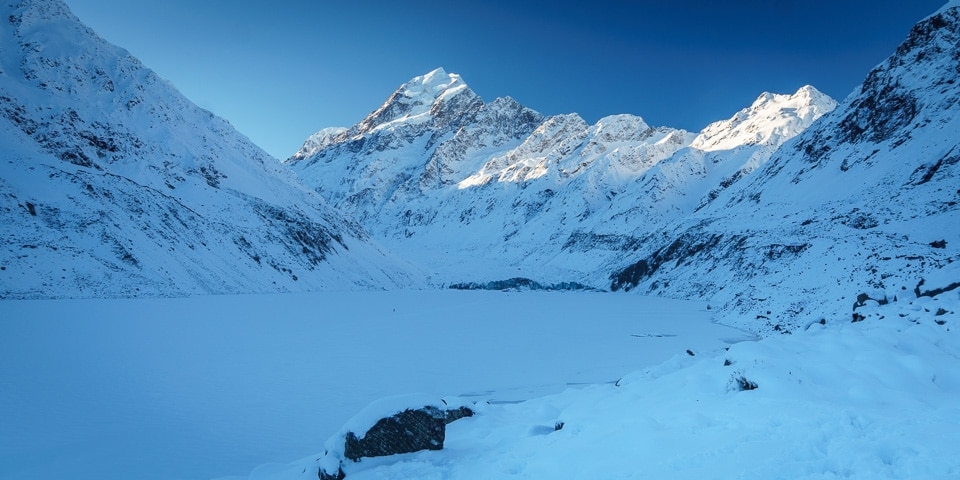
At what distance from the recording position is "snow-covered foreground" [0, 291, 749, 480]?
11.4 metres

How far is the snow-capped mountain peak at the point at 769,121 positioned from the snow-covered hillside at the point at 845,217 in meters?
56.5

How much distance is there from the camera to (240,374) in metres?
18.5

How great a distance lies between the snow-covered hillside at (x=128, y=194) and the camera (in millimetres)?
44312

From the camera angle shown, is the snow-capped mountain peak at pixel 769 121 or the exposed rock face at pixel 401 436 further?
the snow-capped mountain peak at pixel 769 121

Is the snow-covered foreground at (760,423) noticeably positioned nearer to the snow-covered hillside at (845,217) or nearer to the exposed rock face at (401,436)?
the exposed rock face at (401,436)

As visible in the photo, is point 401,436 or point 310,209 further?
point 310,209

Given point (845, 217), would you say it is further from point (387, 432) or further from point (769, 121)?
point (769, 121)

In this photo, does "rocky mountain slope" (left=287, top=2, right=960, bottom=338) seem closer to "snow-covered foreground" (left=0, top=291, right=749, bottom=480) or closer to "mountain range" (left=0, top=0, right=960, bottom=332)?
"mountain range" (left=0, top=0, right=960, bottom=332)

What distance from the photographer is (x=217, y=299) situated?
48500mm

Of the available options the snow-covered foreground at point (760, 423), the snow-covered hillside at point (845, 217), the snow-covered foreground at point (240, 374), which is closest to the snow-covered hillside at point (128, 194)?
the snow-covered foreground at point (240, 374)

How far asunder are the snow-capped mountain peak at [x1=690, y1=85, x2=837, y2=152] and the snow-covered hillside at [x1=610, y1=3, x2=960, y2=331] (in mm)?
56502

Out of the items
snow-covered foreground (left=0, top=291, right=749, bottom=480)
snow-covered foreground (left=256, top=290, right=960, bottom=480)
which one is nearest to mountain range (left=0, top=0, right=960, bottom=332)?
snow-covered foreground (left=0, top=291, right=749, bottom=480)

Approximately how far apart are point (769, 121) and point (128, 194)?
152 m

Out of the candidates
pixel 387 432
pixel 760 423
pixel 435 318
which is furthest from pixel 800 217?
pixel 387 432
